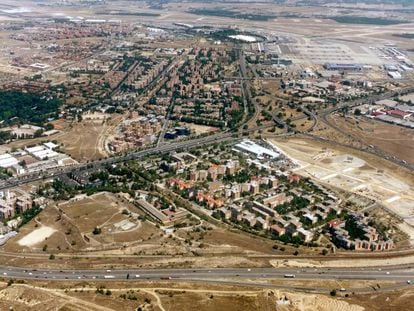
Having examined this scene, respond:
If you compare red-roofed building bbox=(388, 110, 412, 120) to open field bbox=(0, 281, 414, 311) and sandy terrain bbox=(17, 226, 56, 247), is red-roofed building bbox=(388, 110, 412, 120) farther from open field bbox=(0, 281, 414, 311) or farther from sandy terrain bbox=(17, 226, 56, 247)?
sandy terrain bbox=(17, 226, 56, 247)

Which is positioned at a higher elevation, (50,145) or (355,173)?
(50,145)

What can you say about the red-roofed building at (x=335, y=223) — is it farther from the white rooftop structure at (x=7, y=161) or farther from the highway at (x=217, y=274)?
the white rooftop structure at (x=7, y=161)

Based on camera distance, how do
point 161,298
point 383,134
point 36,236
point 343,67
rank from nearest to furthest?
point 161,298 < point 36,236 < point 383,134 < point 343,67

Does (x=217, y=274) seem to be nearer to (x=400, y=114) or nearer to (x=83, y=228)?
(x=83, y=228)

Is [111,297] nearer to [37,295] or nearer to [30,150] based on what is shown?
[37,295]

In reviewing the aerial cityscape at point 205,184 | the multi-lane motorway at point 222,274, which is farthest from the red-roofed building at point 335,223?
the multi-lane motorway at point 222,274

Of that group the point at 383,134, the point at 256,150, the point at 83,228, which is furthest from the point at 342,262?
the point at 383,134
